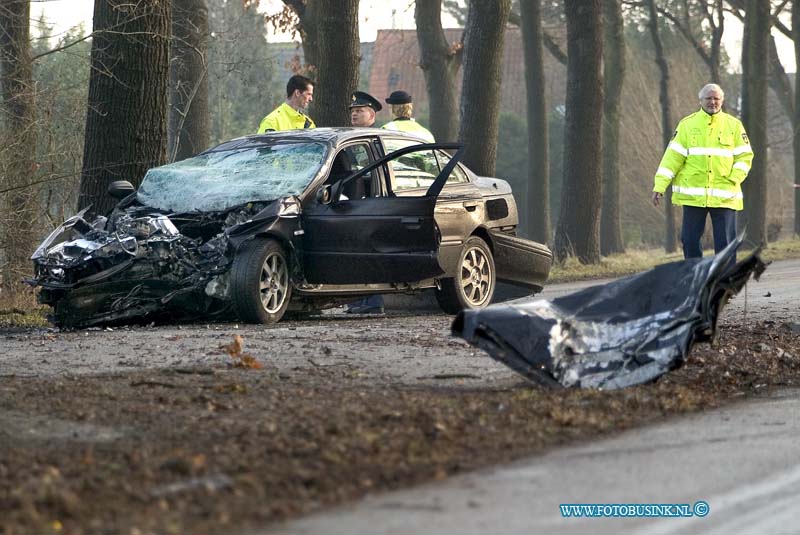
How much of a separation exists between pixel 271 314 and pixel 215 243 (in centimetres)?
75

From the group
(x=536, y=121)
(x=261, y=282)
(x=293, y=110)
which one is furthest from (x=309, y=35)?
(x=261, y=282)

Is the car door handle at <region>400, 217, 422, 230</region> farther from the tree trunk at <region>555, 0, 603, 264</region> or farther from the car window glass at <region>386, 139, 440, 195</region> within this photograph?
the tree trunk at <region>555, 0, 603, 264</region>

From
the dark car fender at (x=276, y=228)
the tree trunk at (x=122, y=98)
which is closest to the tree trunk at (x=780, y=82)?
the tree trunk at (x=122, y=98)

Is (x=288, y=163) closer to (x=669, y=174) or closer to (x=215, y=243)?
(x=215, y=243)

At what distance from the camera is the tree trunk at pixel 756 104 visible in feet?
102

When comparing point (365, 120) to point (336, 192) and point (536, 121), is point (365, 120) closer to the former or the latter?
point (336, 192)

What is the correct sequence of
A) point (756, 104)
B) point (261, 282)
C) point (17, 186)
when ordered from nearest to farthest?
point (261, 282) < point (17, 186) < point (756, 104)

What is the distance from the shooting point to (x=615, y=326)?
8.16 meters

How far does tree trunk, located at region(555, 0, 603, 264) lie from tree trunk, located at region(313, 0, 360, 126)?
6.72 m

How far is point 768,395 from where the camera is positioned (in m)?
8.40

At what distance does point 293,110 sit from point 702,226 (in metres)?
4.56

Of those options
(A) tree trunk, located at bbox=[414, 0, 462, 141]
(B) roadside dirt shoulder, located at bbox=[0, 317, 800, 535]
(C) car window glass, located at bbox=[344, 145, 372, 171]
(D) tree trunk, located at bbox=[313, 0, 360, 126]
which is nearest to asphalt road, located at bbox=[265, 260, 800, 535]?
(B) roadside dirt shoulder, located at bbox=[0, 317, 800, 535]

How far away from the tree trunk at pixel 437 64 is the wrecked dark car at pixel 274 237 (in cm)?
1457

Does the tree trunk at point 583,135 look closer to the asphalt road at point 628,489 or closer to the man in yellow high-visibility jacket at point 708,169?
the man in yellow high-visibility jacket at point 708,169
